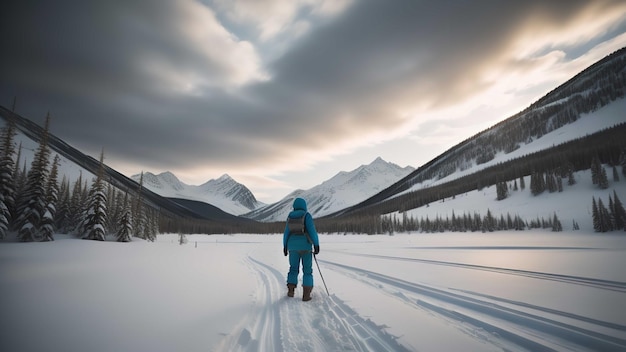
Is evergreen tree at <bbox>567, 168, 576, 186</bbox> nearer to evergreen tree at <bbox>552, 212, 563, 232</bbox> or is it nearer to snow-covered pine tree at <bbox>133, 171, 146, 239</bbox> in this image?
evergreen tree at <bbox>552, 212, 563, 232</bbox>

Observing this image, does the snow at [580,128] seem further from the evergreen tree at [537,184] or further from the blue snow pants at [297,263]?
the blue snow pants at [297,263]

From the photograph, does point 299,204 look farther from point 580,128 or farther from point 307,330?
point 580,128

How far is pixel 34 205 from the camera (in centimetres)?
2264

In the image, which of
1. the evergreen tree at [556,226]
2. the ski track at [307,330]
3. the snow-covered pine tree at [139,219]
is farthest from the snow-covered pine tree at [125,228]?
the evergreen tree at [556,226]

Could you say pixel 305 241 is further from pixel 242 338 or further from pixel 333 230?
pixel 333 230

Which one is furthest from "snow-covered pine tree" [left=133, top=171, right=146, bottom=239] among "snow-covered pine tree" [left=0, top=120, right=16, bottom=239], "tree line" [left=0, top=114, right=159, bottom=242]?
"snow-covered pine tree" [left=0, top=120, right=16, bottom=239]

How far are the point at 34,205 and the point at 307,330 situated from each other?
32.2m

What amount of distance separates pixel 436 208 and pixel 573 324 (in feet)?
411

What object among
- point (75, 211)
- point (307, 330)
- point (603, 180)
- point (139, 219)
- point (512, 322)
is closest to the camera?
point (307, 330)

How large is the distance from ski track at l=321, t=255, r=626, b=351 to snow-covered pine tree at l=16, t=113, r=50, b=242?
32.9 m

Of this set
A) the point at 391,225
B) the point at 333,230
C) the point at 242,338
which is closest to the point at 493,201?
the point at 391,225

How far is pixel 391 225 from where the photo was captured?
9688 cm

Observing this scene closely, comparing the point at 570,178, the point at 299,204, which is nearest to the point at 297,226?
the point at 299,204

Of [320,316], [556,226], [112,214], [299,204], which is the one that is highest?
[112,214]
